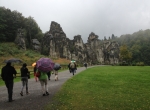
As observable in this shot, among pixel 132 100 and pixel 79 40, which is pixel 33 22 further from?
pixel 132 100

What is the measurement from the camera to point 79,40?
84938 mm

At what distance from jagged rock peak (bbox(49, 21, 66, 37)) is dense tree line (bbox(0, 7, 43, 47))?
11125mm

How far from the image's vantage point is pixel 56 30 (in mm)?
76562

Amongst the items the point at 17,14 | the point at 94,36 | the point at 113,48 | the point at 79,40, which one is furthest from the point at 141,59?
the point at 17,14

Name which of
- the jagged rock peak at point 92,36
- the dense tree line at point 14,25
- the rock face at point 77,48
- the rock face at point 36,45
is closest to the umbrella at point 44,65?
the rock face at point 77,48

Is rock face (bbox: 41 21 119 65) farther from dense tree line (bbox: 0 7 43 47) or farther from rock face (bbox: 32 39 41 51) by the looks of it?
dense tree line (bbox: 0 7 43 47)

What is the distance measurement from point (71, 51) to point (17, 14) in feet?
111

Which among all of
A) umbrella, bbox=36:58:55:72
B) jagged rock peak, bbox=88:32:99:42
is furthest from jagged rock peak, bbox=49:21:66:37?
umbrella, bbox=36:58:55:72

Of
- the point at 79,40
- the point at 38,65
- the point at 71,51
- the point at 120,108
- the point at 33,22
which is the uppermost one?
the point at 33,22

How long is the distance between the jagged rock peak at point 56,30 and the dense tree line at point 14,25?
11.1 metres

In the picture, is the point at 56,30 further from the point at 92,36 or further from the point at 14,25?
the point at 92,36

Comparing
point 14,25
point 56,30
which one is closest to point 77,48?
point 56,30

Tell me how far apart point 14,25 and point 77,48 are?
33060 mm

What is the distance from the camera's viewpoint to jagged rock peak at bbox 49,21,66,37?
251ft
